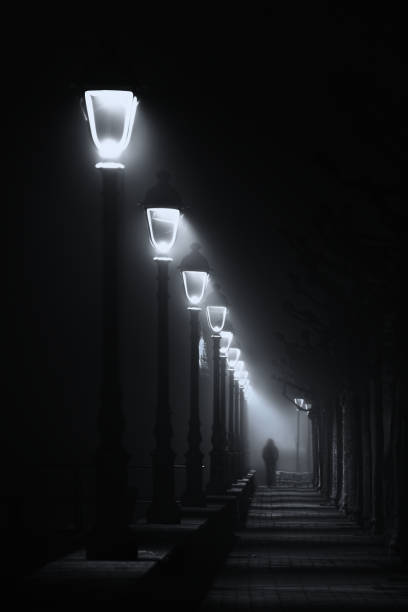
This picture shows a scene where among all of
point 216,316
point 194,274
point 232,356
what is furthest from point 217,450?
point 232,356

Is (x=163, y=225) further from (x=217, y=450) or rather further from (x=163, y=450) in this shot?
(x=217, y=450)

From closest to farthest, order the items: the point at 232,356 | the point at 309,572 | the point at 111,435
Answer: the point at 111,435 < the point at 309,572 < the point at 232,356

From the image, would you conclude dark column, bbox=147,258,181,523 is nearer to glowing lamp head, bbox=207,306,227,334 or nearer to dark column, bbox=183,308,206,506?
dark column, bbox=183,308,206,506

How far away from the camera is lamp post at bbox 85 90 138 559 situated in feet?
44.6

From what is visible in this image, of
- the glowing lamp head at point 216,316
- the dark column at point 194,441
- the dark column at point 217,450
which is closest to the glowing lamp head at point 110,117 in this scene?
the dark column at point 194,441

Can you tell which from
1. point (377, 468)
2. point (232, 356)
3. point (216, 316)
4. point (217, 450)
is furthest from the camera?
point (232, 356)

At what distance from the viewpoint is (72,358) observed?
66.9m

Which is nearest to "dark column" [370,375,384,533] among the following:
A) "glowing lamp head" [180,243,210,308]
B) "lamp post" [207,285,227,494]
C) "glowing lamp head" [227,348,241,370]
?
"glowing lamp head" [180,243,210,308]

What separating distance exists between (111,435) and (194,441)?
45.8 ft

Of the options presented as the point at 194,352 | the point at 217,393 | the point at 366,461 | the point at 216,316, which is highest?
the point at 216,316

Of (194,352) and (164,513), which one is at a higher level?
(194,352)

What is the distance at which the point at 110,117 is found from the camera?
14.2 metres

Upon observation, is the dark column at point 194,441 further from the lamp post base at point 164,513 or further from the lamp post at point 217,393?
the lamp post at point 217,393

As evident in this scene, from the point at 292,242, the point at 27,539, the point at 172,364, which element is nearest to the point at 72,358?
the point at 172,364
